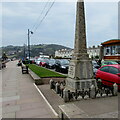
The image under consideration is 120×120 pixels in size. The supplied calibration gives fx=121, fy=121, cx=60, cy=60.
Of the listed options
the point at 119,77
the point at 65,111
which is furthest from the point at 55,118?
the point at 119,77

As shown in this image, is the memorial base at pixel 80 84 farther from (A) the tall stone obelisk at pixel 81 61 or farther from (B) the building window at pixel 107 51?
(B) the building window at pixel 107 51

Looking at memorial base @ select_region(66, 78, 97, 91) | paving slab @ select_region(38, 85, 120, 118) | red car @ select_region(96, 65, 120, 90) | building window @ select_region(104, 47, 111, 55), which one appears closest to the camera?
paving slab @ select_region(38, 85, 120, 118)

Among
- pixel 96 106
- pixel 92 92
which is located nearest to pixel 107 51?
pixel 92 92

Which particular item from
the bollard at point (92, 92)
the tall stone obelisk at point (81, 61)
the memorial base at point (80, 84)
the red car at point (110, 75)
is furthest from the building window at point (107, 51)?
the bollard at point (92, 92)

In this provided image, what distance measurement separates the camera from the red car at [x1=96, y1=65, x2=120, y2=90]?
21.8 ft

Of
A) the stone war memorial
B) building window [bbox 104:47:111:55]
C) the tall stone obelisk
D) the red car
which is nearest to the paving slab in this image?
the stone war memorial

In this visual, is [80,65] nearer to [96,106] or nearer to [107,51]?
[96,106]

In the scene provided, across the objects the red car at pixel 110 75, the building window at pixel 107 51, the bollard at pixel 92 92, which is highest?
the building window at pixel 107 51

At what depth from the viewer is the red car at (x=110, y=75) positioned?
6648 mm

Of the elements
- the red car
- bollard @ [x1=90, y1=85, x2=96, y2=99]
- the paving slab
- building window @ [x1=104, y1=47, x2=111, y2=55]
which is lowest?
the paving slab

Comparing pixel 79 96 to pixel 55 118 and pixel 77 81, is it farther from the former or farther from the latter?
pixel 55 118

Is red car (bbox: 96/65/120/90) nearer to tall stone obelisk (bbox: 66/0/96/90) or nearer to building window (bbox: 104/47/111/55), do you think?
tall stone obelisk (bbox: 66/0/96/90)

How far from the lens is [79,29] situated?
→ 630 cm

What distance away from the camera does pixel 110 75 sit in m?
7.11
